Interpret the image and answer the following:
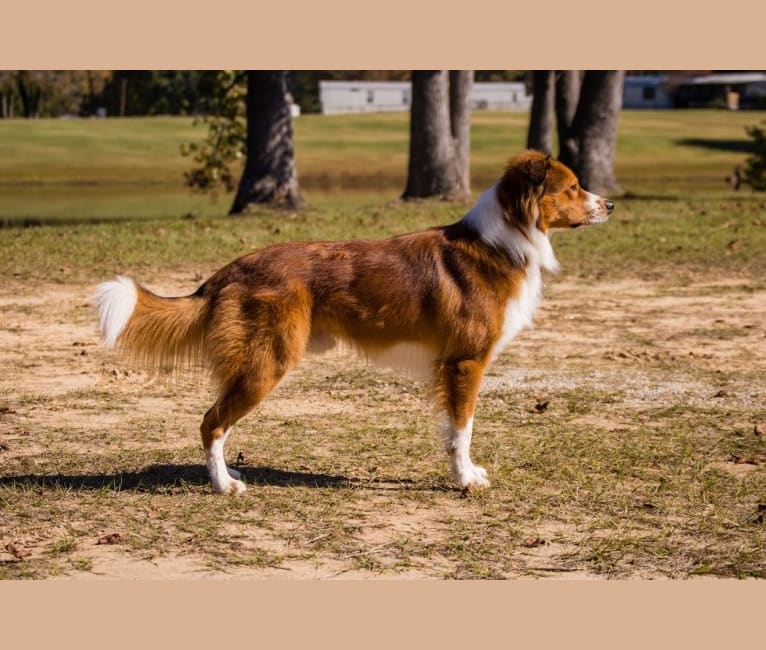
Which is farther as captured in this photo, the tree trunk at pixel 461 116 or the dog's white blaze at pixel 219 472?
the tree trunk at pixel 461 116

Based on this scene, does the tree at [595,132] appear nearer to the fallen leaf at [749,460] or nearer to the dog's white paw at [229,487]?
the fallen leaf at [749,460]

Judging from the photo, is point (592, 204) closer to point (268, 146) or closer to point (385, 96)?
point (268, 146)

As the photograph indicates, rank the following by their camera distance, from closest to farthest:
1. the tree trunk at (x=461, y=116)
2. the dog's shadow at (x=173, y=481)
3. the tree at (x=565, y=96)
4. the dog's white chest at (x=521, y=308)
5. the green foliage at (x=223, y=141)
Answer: the dog's shadow at (x=173, y=481) < the dog's white chest at (x=521, y=308) < the tree trunk at (x=461, y=116) < the green foliage at (x=223, y=141) < the tree at (x=565, y=96)

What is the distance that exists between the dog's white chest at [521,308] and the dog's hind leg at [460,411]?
21 cm

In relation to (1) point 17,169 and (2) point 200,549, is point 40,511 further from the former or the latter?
(1) point 17,169

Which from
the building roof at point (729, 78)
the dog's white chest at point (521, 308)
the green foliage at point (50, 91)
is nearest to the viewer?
the dog's white chest at point (521, 308)

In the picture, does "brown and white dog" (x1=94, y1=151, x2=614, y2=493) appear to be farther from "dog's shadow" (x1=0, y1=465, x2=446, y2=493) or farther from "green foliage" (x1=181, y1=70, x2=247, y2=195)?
"green foliage" (x1=181, y1=70, x2=247, y2=195)

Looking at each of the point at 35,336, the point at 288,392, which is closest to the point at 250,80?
the point at 35,336

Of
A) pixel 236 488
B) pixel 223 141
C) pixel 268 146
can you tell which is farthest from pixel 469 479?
pixel 223 141

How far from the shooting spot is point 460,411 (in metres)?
7.22

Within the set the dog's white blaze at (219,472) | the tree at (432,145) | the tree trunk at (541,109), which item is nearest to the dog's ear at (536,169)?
the dog's white blaze at (219,472)

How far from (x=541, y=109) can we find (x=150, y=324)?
25676 mm

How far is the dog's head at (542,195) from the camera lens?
24.1 feet

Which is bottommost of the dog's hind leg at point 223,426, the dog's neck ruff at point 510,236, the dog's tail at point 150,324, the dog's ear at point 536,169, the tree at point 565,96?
the dog's hind leg at point 223,426
